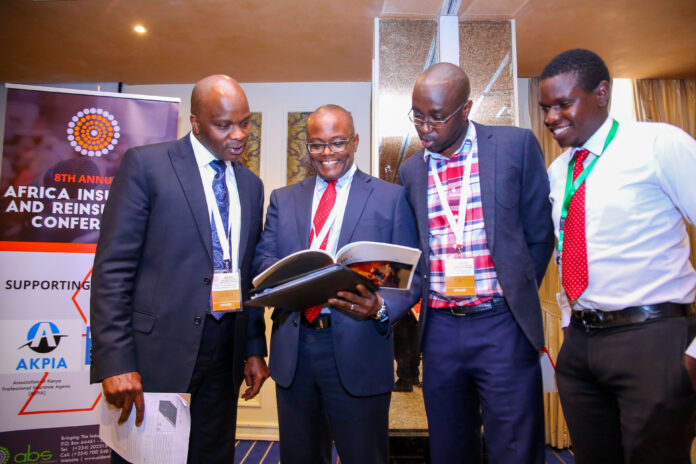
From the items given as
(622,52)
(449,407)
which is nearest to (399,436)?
(449,407)

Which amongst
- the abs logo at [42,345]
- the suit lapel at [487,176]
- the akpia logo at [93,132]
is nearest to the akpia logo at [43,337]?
the abs logo at [42,345]

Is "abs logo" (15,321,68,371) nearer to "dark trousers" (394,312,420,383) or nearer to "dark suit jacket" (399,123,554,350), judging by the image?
"dark trousers" (394,312,420,383)

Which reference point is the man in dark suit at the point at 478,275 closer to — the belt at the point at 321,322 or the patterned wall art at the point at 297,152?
the belt at the point at 321,322

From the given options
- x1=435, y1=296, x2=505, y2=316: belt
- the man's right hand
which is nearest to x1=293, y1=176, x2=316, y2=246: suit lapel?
x1=435, y1=296, x2=505, y2=316: belt

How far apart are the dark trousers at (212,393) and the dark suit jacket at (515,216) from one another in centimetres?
77

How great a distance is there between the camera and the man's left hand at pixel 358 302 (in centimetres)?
139

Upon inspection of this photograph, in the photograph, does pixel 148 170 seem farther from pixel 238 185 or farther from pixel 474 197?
pixel 474 197

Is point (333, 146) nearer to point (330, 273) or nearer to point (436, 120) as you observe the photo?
point (436, 120)

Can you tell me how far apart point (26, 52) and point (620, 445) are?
4967mm

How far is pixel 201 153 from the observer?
1749mm

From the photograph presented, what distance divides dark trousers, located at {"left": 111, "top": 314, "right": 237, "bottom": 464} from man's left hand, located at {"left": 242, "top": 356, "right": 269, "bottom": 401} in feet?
0.30

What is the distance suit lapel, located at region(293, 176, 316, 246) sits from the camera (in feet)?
5.54

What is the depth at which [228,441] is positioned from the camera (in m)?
1.70

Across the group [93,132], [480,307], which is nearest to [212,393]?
[480,307]
